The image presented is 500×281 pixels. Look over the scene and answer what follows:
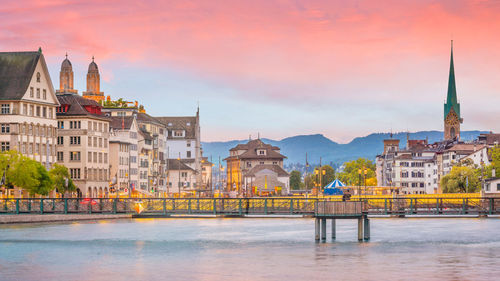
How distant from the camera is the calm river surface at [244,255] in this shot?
6500 cm

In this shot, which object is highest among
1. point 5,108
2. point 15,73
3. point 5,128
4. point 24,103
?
point 15,73

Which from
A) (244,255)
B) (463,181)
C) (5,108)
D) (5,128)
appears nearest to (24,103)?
(5,108)

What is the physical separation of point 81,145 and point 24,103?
22.6 metres

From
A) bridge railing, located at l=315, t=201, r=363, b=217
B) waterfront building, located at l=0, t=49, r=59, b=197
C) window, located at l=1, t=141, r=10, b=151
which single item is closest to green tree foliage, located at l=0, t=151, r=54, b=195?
waterfront building, located at l=0, t=49, r=59, b=197

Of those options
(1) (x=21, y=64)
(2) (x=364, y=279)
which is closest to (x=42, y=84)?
(1) (x=21, y=64)

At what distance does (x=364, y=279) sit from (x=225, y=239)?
36.6 metres

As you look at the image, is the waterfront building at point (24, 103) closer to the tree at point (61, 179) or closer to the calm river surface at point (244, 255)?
the tree at point (61, 179)

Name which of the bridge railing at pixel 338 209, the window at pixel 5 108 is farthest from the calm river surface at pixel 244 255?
the window at pixel 5 108

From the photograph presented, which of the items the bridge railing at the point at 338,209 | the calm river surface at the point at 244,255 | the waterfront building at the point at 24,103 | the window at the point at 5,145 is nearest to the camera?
the calm river surface at the point at 244,255

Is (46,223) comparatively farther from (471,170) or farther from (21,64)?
(471,170)

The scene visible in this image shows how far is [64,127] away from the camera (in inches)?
7087

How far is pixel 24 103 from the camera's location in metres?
158

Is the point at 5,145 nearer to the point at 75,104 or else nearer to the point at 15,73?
the point at 15,73

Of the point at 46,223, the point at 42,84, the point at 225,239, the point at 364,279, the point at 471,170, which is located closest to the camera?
the point at 364,279
